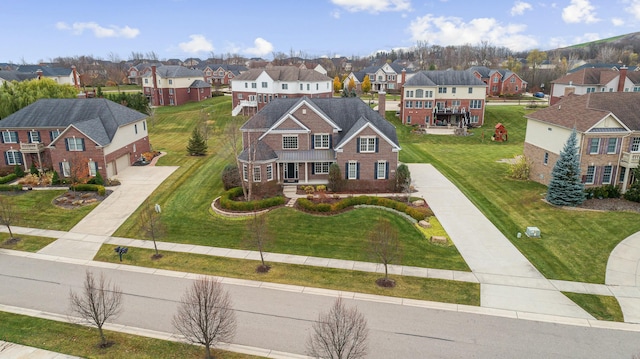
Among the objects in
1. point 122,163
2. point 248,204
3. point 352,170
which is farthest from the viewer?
point 122,163

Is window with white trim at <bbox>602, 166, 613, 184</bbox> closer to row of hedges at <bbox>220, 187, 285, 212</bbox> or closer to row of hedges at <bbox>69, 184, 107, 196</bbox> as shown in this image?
row of hedges at <bbox>220, 187, 285, 212</bbox>

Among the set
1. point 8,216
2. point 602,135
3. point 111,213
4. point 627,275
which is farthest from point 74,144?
point 602,135

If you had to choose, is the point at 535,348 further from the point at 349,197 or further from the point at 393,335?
the point at 349,197

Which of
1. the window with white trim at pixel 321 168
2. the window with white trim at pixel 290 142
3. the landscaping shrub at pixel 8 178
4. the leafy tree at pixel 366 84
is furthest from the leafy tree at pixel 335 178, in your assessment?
the leafy tree at pixel 366 84

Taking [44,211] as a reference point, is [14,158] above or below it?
above

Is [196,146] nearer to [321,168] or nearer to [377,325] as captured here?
[321,168]

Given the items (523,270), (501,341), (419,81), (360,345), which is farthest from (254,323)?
(419,81)
